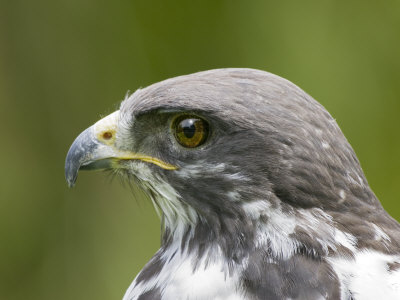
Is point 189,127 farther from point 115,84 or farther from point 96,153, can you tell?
point 115,84

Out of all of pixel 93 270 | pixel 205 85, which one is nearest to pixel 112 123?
pixel 205 85

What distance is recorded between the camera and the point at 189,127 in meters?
2.30

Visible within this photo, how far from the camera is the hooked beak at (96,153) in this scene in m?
2.51

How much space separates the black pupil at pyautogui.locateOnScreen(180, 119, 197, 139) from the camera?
2291mm

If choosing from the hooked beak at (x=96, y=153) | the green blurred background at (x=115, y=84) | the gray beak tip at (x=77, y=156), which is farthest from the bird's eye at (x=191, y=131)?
the green blurred background at (x=115, y=84)

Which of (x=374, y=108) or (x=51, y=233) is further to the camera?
(x=51, y=233)

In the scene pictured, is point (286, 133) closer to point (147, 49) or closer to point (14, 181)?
point (147, 49)

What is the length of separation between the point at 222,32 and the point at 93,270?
1876mm

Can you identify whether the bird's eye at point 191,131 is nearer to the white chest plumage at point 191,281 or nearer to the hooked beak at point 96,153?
the hooked beak at point 96,153

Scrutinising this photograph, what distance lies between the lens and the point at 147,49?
515 cm

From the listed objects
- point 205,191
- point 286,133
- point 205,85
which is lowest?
point 205,191

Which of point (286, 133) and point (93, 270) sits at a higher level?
point (286, 133)

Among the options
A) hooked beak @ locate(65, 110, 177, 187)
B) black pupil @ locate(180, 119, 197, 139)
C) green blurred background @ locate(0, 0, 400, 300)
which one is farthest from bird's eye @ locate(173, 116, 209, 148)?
green blurred background @ locate(0, 0, 400, 300)

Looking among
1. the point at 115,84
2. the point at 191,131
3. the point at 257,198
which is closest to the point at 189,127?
the point at 191,131
